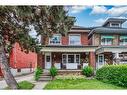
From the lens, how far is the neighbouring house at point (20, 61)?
30906 millimetres

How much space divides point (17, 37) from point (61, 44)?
1190cm

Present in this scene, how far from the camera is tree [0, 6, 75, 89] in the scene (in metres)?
16.3

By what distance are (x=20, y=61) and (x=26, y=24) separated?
16291 mm

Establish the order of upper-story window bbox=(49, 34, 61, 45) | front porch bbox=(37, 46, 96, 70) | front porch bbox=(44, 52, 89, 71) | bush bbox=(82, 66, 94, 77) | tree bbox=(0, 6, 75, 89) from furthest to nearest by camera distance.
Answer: upper-story window bbox=(49, 34, 61, 45)
front porch bbox=(44, 52, 89, 71)
front porch bbox=(37, 46, 96, 70)
bush bbox=(82, 66, 94, 77)
tree bbox=(0, 6, 75, 89)

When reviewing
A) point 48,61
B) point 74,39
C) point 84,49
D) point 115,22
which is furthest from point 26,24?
point 115,22

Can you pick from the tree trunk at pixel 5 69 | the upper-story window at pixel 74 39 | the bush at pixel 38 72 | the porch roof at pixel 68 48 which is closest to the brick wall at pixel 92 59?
the porch roof at pixel 68 48

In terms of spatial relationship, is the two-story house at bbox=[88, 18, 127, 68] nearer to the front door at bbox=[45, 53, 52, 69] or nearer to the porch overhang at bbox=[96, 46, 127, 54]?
the porch overhang at bbox=[96, 46, 127, 54]

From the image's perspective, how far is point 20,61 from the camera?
3372cm

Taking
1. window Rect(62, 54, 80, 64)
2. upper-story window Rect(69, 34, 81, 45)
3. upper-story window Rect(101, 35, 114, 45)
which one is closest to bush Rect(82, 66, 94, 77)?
window Rect(62, 54, 80, 64)

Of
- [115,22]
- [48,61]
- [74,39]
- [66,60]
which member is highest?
[115,22]

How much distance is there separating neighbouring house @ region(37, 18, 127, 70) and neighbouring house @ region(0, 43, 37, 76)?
10.5ft

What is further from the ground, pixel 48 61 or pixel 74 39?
pixel 74 39

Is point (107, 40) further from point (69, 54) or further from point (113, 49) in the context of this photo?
point (69, 54)
